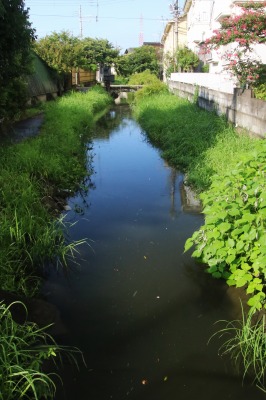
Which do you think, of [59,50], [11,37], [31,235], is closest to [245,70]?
[11,37]

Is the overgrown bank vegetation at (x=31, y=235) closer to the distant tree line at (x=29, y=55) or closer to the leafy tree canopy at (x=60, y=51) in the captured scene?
the distant tree line at (x=29, y=55)

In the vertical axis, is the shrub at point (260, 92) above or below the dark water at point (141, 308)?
above

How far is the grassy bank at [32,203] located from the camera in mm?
5215

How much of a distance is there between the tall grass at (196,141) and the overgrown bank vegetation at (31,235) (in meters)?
2.91

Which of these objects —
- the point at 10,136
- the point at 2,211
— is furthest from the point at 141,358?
the point at 10,136

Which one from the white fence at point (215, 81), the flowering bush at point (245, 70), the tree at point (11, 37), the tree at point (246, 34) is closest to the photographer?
the tree at point (11, 37)

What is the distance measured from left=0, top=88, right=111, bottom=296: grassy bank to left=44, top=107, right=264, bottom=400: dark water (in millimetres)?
374

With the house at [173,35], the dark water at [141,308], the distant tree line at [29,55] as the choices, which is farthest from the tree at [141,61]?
the dark water at [141,308]

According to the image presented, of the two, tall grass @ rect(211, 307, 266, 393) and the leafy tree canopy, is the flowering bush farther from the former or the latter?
the leafy tree canopy

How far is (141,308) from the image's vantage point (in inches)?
185

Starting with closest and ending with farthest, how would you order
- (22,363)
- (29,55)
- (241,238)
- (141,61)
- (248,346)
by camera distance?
(22,363)
(248,346)
(241,238)
(29,55)
(141,61)

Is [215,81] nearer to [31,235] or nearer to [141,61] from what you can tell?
[31,235]

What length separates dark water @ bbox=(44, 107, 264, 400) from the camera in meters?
3.62

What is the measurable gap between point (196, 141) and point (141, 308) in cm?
757
